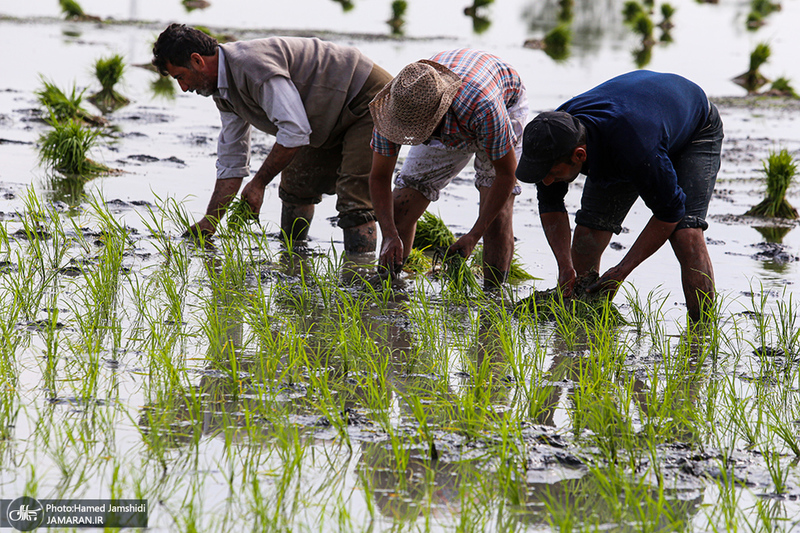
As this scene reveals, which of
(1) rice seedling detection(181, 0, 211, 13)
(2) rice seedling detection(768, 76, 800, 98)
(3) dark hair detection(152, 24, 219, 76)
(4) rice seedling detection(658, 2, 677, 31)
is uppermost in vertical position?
(4) rice seedling detection(658, 2, 677, 31)

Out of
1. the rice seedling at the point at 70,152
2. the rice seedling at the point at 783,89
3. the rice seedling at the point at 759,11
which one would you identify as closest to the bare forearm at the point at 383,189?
the rice seedling at the point at 70,152

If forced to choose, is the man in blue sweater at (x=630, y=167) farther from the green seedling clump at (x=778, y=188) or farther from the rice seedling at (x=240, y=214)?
the green seedling clump at (x=778, y=188)

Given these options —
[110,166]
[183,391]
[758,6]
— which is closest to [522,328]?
[183,391]

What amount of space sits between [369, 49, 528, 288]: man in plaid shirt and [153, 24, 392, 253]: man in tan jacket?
0.40m

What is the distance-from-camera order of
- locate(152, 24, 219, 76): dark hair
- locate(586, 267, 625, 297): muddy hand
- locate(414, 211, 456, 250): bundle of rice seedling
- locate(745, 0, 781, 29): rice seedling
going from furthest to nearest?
locate(745, 0, 781, 29): rice seedling, locate(414, 211, 456, 250): bundle of rice seedling, locate(152, 24, 219, 76): dark hair, locate(586, 267, 625, 297): muddy hand

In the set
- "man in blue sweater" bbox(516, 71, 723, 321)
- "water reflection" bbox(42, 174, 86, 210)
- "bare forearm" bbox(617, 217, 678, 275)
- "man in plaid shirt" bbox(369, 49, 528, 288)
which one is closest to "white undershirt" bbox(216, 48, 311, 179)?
"man in plaid shirt" bbox(369, 49, 528, 288)

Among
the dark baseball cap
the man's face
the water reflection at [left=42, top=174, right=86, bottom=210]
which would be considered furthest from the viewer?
the water reflection at [left=42, top=174, right=86, bottom=210]

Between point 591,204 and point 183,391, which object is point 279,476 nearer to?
point 183,391

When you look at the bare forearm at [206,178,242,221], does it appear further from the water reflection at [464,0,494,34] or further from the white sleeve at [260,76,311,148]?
the water reflection at [464,0,494,34]

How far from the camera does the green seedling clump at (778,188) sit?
6.39 metres

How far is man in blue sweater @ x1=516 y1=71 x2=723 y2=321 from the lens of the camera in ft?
10.8

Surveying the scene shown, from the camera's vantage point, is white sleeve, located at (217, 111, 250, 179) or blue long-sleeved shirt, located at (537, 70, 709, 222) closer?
blue long-sleeved shirt, located at (537, 70, 709, 222)

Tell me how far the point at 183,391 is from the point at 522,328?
64.0 inches

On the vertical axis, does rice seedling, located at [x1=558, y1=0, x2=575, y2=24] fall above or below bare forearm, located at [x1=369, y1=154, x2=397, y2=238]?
above
